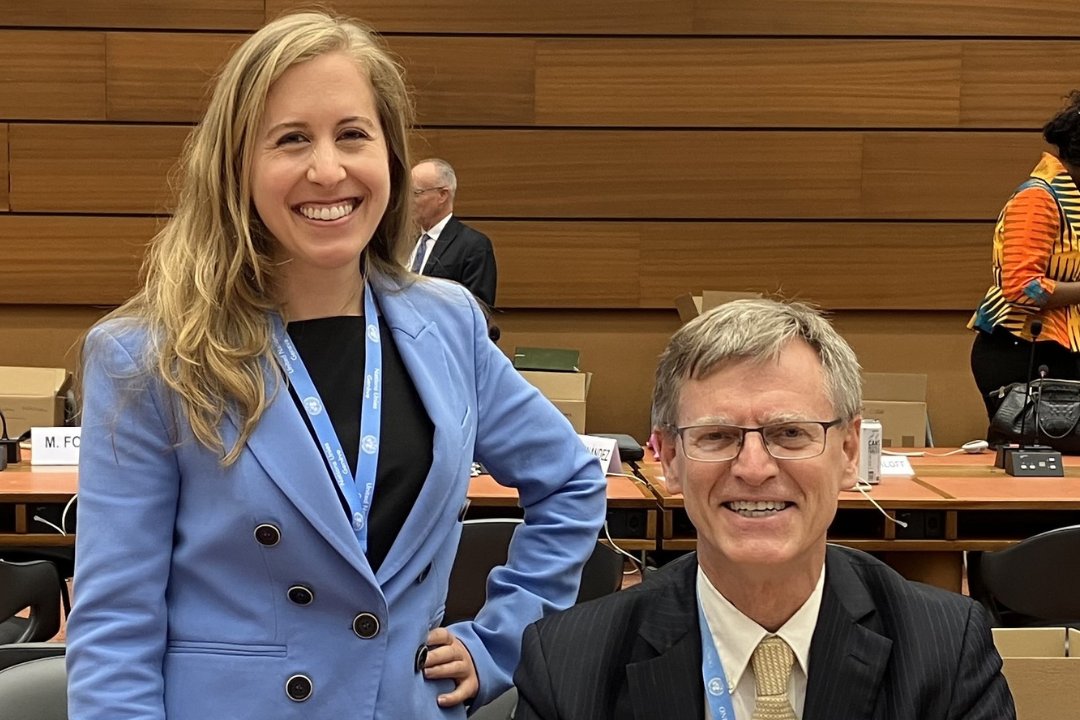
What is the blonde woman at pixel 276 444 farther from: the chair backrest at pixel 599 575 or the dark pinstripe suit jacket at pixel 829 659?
the chair backrest at pixel 599 575

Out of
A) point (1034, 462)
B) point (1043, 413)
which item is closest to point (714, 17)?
point (1043, 413)

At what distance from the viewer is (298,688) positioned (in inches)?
51.3

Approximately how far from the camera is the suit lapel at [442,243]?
6023mm

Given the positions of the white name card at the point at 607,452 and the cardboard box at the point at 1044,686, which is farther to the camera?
the white name card at the point at 607,452

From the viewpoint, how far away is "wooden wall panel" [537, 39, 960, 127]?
6.55m

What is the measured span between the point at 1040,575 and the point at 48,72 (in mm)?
5710

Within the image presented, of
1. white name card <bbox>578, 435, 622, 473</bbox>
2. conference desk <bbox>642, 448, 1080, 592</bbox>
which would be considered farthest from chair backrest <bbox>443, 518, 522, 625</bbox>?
white name card <bbox>578, 435, 622, 473</bbox>

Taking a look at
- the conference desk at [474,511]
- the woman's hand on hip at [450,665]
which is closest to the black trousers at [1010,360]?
the conference desk at [474,511]

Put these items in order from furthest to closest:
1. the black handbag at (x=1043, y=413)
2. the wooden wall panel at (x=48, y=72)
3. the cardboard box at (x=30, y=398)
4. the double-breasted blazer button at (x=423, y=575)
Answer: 1. the wooden wall panel at (x=48, y=72)
2. the cardboard box at (x=30, y=398)
3. the black handbag at (x=1043, y=413)
4. the double-breasted blazer button at (x=423, y=575)

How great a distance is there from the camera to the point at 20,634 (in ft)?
10.0

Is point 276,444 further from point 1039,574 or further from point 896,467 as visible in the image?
point 896,467

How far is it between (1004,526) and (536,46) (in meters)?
4.16

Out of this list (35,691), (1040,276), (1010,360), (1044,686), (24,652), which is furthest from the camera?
(1010,360)

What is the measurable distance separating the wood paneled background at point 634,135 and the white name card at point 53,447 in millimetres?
3037
